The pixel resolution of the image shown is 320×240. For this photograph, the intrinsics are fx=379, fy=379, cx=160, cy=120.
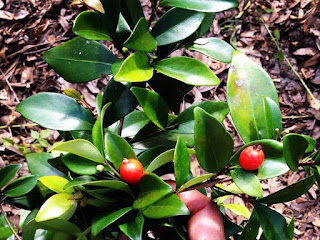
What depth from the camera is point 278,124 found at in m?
0.82

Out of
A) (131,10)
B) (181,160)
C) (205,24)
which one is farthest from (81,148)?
(205,24)

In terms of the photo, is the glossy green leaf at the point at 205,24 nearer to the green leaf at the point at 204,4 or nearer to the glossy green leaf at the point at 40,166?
the green leaf at the point at 204,4

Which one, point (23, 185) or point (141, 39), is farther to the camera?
point (23, 185)

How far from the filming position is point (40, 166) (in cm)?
109

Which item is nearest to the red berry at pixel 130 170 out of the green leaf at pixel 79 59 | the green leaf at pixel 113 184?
the green leaf at pixel 113 184

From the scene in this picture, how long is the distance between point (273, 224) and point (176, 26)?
52 centimetres

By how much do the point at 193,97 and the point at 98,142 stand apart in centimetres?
145

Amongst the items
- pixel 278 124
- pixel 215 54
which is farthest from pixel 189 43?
pixel 278 124

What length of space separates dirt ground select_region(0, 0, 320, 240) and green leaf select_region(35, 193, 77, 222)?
117 centimetres

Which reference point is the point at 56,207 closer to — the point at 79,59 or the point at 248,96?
the point at 79,59

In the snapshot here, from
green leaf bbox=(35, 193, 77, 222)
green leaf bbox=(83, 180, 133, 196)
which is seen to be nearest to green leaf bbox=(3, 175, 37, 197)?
green leaf bbox=(35, 193, 77, 222)

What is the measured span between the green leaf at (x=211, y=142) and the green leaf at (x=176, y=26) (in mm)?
240

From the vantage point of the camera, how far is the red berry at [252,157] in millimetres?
716

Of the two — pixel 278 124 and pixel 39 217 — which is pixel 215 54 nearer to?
pixel 278 124
